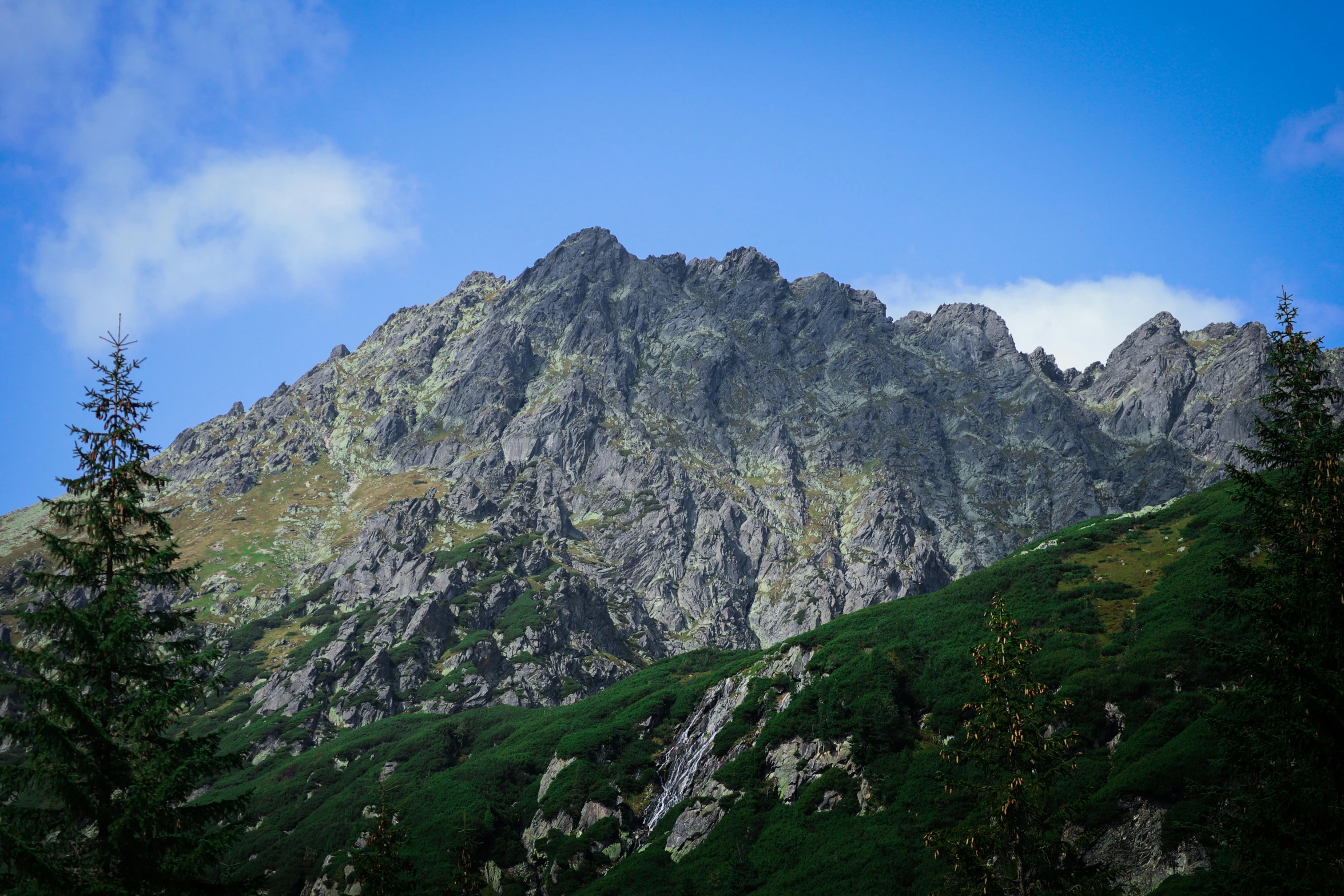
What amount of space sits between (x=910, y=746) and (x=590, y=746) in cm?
4760

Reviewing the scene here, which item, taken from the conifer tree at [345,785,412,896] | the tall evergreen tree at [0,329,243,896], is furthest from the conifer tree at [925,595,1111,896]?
the conifer tree at [345,785,412,896]

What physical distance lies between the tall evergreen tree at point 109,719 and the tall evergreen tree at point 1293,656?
3046 centimetres

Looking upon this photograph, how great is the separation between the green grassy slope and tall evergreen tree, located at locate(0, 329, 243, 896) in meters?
32.3

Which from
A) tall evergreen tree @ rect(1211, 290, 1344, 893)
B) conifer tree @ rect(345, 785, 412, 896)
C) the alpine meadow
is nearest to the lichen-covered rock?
the alpine meadow

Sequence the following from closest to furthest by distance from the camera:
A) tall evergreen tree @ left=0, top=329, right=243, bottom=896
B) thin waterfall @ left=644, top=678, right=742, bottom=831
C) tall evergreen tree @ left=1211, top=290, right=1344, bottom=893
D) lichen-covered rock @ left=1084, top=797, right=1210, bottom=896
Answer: tall evergreen tree @ left=0, top=329, right=243, bottom=896
tall evergreen tree @ left=1211, top=290, right=1344, bottom=893
lichen-covered rock @ left=1084, top=797, right=1210, bottom=896
thin waterfall @ left=644, top=678, right=742, bottom=831

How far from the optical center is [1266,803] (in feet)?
84.0

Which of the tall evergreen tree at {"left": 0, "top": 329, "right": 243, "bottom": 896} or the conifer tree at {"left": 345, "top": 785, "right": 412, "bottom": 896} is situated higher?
the tall evergreen tree at {"left": 0, "top": 329, "right": 243, "bottom": 896}

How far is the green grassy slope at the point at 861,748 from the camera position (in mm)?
63594

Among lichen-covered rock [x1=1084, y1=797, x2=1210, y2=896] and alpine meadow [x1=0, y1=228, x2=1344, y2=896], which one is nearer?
alpine meadow [x1=0, y1=228, x2=1344, y2=896]

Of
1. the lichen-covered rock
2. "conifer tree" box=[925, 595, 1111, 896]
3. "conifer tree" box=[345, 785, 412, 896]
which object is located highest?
"conifer tree" box=[345, 785, 412, 896]

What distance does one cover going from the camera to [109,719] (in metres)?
22.5

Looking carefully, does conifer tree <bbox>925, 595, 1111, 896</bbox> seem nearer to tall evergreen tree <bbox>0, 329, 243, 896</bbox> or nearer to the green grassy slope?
the green grassy slope

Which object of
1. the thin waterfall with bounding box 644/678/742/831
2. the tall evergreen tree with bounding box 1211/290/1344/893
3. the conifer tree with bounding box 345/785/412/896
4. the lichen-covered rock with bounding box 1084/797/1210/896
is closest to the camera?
the tall evergreen tree with bounding box 1211/290/1344/893

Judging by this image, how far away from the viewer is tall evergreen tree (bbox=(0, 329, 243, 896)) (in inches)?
804
